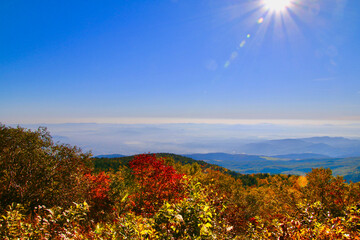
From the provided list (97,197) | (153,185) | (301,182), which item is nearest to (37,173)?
(97,197)

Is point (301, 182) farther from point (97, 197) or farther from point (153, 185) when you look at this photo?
point (97, 197)

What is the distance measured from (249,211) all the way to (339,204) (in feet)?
76.1

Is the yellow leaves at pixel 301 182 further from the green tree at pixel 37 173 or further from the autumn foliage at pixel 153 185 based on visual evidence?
the green tree at pixel 37 173

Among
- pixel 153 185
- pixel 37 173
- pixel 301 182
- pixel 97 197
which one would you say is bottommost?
pixel 301 182

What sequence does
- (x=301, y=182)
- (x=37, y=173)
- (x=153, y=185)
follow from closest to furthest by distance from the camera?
(x=37, y=173), (x=153, y=185), (x=301, y=182)

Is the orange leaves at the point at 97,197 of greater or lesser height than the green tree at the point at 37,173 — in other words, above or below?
below

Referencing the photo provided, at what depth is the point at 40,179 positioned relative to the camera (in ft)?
60.0

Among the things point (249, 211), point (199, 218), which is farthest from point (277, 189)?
point (199, 218)

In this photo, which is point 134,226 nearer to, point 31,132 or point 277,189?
point 31,132

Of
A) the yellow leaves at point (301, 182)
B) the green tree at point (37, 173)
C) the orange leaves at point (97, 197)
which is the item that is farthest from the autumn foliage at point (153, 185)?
the yellow leaves at point (301, 182)

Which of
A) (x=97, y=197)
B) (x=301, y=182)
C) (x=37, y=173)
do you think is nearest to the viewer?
(x=37, y=173)

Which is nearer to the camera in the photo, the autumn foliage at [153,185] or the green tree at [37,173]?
the green tree at [37,173]

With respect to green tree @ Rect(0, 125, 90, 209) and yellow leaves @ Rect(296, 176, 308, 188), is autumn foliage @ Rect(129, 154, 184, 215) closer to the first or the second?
green tree @ Rect(0, 125, 90, 209)

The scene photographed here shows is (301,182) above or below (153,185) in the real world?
below
